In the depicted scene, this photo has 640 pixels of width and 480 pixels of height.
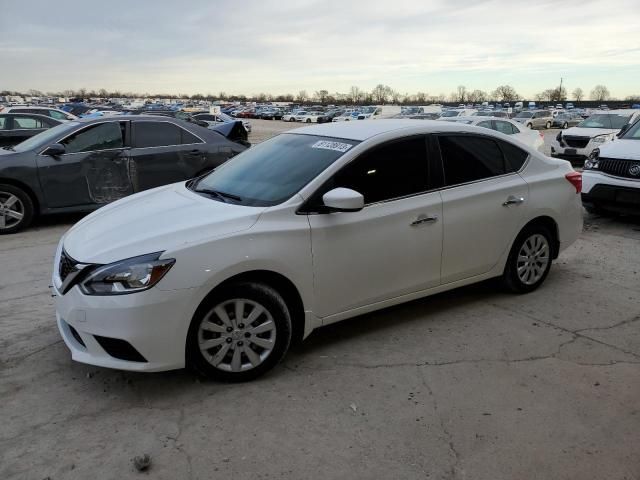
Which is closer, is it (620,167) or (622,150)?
(620,167)

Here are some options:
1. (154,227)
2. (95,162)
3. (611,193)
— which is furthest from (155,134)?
(611,193)

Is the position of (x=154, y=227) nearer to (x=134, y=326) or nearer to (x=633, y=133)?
(x=134, y=326)

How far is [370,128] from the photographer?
433 cm

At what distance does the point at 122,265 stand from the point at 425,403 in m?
1.94

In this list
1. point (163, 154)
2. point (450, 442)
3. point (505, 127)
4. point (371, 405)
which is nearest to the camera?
point (450, 442)

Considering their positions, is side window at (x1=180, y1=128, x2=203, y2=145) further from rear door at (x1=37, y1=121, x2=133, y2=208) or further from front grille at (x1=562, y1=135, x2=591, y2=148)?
front grille at (x1=562, y1=135, x2=591, y2=148)

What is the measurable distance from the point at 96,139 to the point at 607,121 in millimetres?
15698

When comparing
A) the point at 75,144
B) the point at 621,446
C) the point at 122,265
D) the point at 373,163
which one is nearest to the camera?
the point at 621,446

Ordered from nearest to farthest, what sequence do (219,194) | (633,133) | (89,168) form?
(219,194), (89,168), (633,133)

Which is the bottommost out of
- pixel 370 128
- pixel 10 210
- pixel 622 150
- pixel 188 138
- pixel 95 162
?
pixel 10 210

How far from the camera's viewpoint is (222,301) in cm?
331

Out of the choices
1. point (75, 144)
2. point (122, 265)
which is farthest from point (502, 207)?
point (75, 144)

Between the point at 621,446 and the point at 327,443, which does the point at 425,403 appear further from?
the point at 621,446

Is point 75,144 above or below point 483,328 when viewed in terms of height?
above
